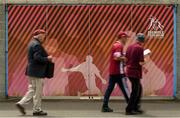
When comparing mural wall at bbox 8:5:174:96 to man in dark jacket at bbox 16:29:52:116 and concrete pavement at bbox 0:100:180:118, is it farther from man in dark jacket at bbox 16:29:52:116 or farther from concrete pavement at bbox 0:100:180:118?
man in dark jacket at bbox 16:29:52:116

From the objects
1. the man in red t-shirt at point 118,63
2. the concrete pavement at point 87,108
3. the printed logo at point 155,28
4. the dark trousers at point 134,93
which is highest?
the printed logo at point 155,28

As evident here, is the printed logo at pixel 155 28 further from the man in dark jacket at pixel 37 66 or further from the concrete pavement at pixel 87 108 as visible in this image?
the man in dark jacket at pixel 37 66

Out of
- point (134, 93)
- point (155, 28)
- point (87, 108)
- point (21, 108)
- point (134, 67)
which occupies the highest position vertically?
point (155, 28)

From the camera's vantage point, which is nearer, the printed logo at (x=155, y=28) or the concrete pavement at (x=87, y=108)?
the concrete pavement at (x=87, y=108)

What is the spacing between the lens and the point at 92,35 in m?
13.4

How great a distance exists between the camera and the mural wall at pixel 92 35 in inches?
526

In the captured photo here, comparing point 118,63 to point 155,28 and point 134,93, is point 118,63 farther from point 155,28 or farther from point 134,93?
point 155,28

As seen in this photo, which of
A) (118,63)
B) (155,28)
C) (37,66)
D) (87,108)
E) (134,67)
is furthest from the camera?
(155,28)

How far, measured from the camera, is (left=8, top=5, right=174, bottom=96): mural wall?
1337 cm

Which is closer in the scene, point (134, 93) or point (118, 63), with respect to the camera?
point (134, 93)

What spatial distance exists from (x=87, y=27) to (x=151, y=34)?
1.67 m

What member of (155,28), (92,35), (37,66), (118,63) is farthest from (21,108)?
(155,28)

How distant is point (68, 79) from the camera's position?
A: 1353 centimetres

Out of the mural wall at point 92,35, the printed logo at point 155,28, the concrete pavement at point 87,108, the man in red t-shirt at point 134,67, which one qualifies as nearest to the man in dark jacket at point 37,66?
the concrete pavement at point 87,108
